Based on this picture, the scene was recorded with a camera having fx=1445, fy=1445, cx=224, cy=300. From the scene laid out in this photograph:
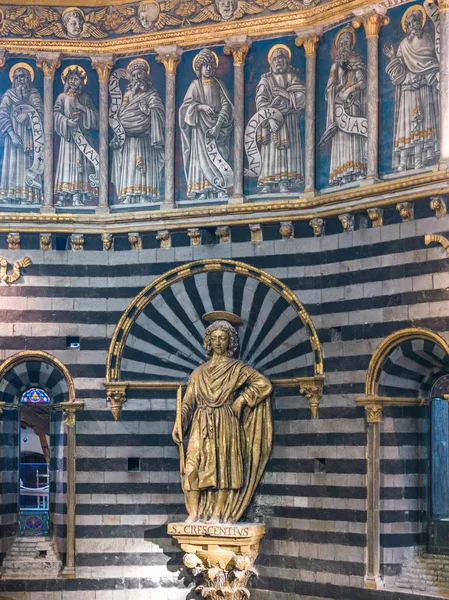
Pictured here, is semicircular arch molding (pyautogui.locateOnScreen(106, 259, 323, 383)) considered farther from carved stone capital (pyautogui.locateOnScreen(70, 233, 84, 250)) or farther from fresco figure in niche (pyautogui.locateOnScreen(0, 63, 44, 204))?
fresco figure in niche (pyautogui.locateOnScreen(0, 63, 44, 204))

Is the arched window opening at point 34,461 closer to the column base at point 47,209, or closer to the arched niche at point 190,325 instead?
the arched niche at point 190,325

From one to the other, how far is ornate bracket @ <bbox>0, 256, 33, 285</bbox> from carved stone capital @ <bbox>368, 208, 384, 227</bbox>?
16.4 feet

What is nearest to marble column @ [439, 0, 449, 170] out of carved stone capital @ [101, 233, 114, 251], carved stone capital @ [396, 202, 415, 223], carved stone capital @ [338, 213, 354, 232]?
carved stone capital @ [396, 202, 415, 223]

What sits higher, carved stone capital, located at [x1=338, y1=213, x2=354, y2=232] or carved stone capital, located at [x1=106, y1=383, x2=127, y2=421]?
carved stone capital, located at [x1=338, y1=213, x2=354, y2=232]

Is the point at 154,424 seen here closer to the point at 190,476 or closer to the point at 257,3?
the point at 190,476

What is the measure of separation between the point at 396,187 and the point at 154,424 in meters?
4.90

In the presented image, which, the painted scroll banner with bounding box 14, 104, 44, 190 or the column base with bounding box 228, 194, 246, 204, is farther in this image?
the painted scroll banner with bounding box 14, 104, 44, 190

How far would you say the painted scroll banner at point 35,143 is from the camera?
68.9 ft

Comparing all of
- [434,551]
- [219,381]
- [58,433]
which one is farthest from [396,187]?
[58,433]

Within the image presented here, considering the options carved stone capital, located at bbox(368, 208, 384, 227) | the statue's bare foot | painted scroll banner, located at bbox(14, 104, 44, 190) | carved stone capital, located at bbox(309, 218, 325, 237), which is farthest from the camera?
painted scroll banner, located at bbox(14, 104, 44, 190)

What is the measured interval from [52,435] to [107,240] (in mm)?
2929

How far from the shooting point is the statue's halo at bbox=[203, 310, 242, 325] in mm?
19922

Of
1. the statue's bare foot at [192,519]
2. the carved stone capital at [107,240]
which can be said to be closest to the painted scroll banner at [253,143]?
the carved stone capital at [107,240]

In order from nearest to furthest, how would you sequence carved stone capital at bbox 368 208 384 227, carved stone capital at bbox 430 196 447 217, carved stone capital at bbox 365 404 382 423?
carved stone capital at bbox 430 196 447 217 → carved stone capital at bbox 365 404 382 423 → carved stone capital at bbox 368 208 384 227
